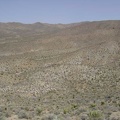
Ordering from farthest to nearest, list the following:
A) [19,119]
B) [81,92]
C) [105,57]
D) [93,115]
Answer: [105,57] → [81,92] → [19,119] → [93,115]

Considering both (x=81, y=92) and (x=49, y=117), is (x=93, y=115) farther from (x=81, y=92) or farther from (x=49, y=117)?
(x=81, y=92)

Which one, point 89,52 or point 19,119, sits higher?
point 89,52

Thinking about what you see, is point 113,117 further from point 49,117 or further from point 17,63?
point 17,63

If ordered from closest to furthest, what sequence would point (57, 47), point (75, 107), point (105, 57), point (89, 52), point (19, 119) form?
point (19, 119) < point (75, 107) < point (105, 57) < point (89, 52) < point (57, 47)

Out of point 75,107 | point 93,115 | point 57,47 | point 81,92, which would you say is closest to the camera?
point 93,115

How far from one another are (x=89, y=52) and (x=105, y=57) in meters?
3.96

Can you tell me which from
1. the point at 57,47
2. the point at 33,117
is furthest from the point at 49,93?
the point at 57,47

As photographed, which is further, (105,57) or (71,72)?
(105,57)

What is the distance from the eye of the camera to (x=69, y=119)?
57.8ft

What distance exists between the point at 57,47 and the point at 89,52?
74.9 ft

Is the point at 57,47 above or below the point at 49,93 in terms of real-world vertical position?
above

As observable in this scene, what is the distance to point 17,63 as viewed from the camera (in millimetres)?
50438

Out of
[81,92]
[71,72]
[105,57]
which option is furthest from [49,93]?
[105,57]

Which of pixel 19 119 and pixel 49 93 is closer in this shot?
pixel 19 119
